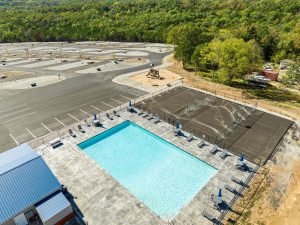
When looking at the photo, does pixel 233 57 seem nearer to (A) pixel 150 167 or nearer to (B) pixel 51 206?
(A) pixel 150 167

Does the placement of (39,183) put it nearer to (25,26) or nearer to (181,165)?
(181,165)

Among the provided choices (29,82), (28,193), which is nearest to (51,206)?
(28,193)

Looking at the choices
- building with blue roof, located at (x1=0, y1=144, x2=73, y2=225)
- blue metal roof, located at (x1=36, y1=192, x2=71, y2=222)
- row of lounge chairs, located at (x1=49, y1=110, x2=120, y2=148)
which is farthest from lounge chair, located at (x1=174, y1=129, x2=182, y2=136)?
blue metal roof, located at (x1=36, y1=192, x2=71, y2=222)

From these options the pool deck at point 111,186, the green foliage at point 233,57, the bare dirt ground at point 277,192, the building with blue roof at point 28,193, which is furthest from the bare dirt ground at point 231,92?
the building with blue roof at point 28,193

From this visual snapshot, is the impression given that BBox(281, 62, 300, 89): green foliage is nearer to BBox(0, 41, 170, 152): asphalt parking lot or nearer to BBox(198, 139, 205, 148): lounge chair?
BBox(198, 139, 205, 148): lounge chair

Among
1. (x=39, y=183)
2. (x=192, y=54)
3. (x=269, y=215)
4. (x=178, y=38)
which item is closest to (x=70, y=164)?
(x=39, y=183)
